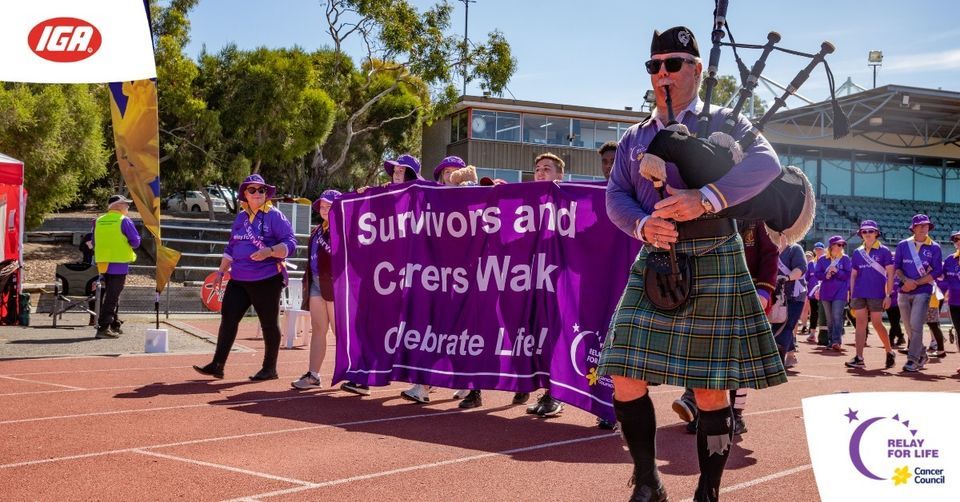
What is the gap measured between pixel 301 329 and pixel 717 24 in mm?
13909

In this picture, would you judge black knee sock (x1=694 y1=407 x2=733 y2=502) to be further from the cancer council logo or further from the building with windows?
the building with windows

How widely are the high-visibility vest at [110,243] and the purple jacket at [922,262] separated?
10.8 meters

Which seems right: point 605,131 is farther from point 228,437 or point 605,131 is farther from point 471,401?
point 228,437

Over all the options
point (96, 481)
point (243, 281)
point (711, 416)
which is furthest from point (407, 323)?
point (711, 416)

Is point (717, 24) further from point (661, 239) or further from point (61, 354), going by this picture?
point (61, 354)

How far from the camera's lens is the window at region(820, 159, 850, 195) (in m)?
48.7

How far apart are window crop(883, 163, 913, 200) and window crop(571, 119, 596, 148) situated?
14393 mm

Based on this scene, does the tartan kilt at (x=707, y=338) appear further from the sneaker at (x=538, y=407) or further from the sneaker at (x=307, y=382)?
the sneaker at (x=307, y=382)

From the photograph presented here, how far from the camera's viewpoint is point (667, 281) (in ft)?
13.9

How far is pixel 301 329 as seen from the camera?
57.2 ft

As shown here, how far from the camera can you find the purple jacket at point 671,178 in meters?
4.16

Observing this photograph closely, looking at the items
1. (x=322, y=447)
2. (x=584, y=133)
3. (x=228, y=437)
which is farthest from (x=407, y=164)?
(x=584, y=133)

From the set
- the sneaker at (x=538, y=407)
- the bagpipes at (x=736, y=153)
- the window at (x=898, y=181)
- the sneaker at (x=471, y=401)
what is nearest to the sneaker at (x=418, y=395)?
the sneaker at (x=471, y=401)

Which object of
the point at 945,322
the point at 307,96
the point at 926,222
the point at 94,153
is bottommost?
the point at 945,322
